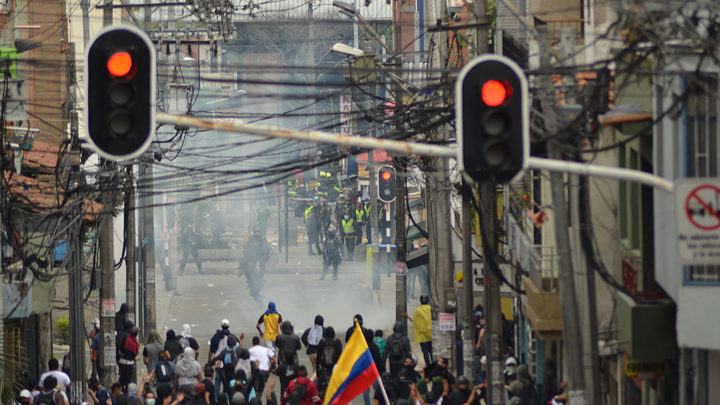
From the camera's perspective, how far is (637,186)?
56.0ft

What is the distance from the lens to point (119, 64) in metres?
8.68

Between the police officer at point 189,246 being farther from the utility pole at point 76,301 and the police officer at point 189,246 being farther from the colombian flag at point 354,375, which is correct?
the colombian flag at point 354,375


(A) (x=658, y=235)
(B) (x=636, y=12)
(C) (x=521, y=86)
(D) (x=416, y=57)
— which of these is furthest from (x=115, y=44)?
(D) (x=416, y=57)

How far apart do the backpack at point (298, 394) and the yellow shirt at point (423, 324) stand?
7020 millimetres

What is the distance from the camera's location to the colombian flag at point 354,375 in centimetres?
1719

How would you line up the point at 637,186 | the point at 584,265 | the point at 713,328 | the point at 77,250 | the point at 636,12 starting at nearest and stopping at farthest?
the point at 636,12 < the point at 713,328 < the point at 584,265 < the point at 637,186 < the point at 77,250

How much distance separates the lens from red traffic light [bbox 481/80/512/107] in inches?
337

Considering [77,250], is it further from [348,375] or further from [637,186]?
[637,186]

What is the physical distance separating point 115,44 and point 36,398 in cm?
1100

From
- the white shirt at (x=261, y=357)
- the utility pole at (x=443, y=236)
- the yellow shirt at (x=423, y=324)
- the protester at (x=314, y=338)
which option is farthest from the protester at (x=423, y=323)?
the white shirt at (x=261, y=357)

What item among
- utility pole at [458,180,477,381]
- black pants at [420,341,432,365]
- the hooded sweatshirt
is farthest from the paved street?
utility pole at [458,180,477,381]

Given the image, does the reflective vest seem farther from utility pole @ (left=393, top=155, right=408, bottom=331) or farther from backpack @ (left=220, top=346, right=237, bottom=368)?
backpack @ (left=220, top=346, right=237, bottom=368)

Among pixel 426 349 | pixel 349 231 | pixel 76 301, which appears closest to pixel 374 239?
pixel 349 231

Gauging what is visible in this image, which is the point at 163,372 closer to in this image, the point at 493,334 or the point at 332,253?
the point at 493,334
